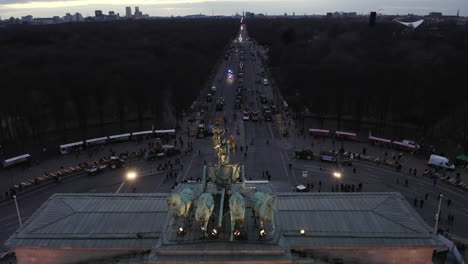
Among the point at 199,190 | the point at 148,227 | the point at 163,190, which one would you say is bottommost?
the point at 163,190

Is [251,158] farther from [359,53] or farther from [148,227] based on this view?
[359,53]

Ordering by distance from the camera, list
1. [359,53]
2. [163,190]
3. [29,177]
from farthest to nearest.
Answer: [359,53], [29,177], [163,190]

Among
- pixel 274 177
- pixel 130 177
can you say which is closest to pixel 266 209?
pixel 274 177

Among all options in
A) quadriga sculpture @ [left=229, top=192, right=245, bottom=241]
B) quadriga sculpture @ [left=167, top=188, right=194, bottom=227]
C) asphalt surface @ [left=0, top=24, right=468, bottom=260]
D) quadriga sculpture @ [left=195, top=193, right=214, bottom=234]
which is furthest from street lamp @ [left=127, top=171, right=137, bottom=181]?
quadriga sculpture @ [left=229, top=192, right=245, bottom=241]

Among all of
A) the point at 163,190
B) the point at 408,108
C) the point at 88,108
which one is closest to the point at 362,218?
the point at 163,190

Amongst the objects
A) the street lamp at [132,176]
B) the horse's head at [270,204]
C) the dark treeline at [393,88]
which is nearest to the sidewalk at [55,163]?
the street lamp at [132,176]

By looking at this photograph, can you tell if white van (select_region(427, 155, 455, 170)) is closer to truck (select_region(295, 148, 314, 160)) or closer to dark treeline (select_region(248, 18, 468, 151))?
dark treeline (select_region(248, 18, 468, 151))
